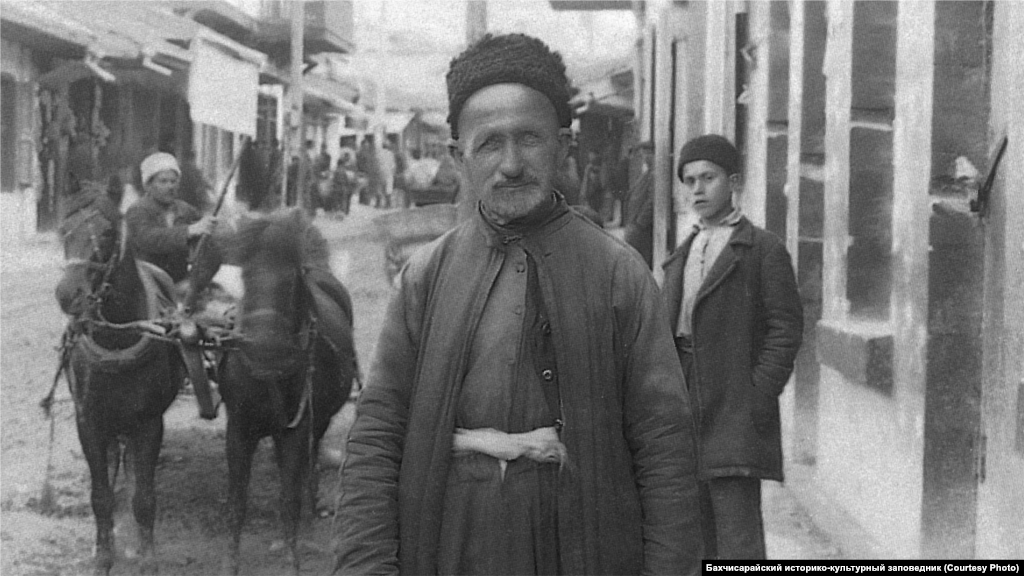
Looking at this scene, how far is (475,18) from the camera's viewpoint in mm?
9578

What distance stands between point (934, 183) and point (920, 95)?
1.25ft

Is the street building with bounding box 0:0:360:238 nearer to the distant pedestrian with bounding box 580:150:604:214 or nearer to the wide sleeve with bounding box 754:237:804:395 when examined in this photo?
the wide sleeve with bounding box 754:237:804:395

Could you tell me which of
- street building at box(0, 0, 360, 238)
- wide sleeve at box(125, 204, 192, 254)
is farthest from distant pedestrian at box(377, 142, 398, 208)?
wide sleeve at box(125, 204, 192, 254)

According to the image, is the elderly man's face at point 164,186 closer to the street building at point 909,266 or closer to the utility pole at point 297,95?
the utility pole at point 297,95

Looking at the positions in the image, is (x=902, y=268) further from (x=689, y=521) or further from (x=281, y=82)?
(x=281, y=82)

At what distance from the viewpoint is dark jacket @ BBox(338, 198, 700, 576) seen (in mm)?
2430

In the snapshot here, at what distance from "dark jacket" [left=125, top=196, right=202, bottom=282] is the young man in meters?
2.99

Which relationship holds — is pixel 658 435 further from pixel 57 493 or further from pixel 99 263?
pixel 57 493

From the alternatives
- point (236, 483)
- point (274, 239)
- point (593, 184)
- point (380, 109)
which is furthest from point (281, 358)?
point (593, 184)

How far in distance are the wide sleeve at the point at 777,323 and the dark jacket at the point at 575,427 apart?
2.31 meters

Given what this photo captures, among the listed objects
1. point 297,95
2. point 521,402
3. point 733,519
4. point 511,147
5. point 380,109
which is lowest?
point 733,519

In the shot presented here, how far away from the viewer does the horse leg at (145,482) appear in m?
6.23

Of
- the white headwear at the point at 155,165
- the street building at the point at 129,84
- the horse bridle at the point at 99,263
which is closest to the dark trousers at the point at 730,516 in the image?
the horse bridle at the point at 99,263

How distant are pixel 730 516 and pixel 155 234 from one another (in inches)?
132
